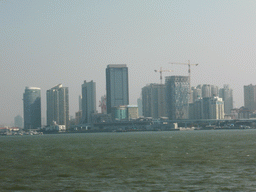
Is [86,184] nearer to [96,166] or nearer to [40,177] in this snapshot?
[40,177]

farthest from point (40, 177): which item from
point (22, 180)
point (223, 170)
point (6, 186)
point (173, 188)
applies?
point (223, 170)

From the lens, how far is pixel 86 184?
4428 centimetres

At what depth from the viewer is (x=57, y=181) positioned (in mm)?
46688

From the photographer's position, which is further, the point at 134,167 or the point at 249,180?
the point at 134,167

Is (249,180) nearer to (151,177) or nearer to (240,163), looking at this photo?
(151,177)

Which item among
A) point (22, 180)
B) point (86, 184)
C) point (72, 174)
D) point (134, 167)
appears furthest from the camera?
point (134, 167)

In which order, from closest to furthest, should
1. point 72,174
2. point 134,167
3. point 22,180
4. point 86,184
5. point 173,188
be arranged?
1. point 173,188
2. point 86,184
3. point 22,180
4. point 72,174
5. point 134,167

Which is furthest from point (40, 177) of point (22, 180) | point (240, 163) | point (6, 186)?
point (240, 163)

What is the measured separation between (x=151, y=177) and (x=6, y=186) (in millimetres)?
14486

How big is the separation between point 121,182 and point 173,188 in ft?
20.1

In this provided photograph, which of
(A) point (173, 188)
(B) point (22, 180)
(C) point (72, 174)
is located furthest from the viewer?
(C) point (72, 174)

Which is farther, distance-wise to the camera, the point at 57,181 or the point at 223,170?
the point at 223,170

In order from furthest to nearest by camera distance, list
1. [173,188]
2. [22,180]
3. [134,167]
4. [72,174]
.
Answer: [134,167]
[72,174]
[22,180]
[173,188]

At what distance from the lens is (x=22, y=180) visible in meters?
48.3
